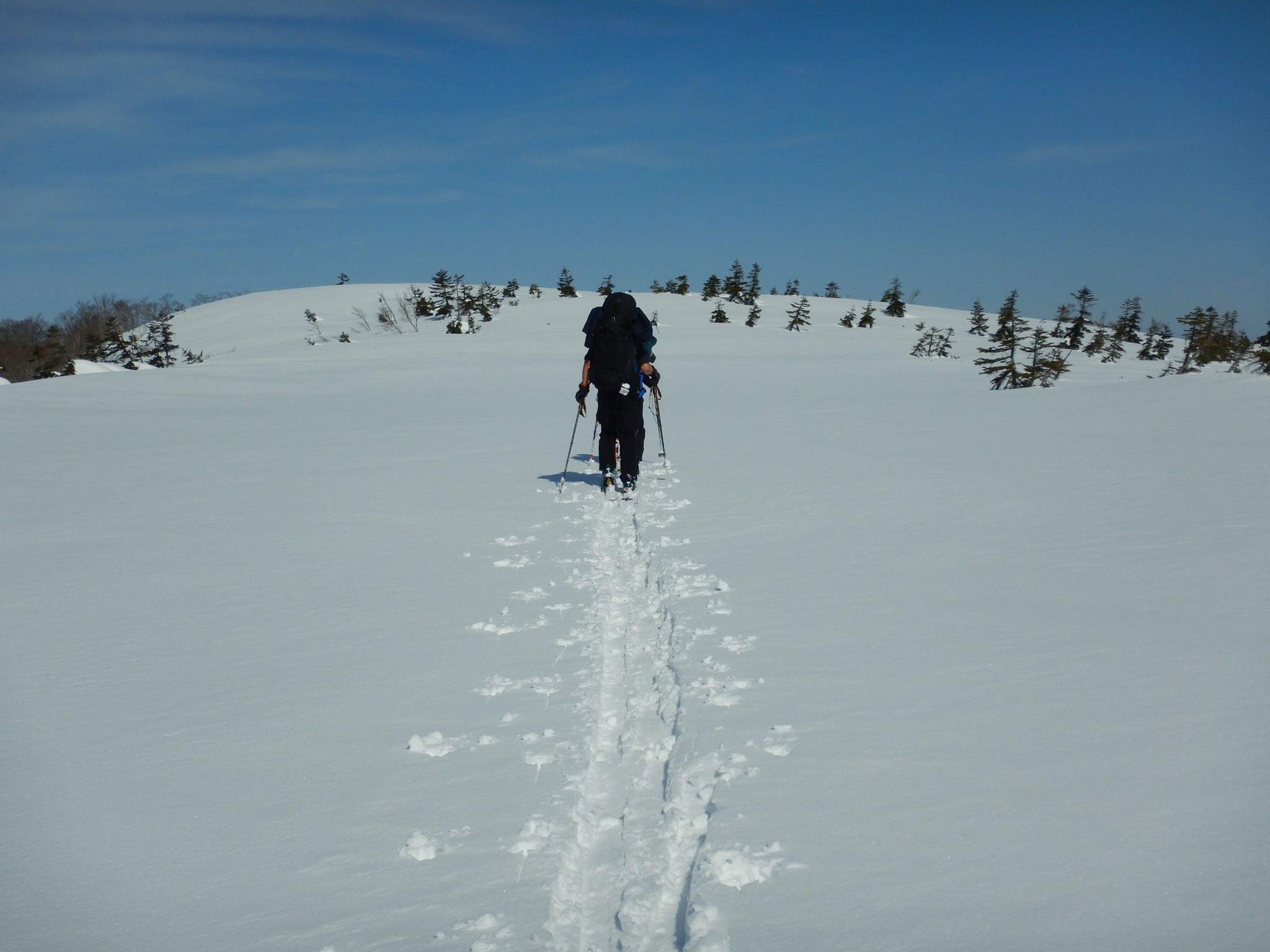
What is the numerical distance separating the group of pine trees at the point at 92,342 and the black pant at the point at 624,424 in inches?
763

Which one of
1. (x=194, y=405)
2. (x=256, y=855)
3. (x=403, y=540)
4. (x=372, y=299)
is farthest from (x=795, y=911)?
(x=372, y=299)

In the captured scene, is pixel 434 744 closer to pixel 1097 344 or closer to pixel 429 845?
pixel 429 845

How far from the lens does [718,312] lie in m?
47.7

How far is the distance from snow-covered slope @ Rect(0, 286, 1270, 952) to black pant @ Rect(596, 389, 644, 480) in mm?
596

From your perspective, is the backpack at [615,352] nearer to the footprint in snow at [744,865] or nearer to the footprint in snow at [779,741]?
the footprint in snow at [779,741]

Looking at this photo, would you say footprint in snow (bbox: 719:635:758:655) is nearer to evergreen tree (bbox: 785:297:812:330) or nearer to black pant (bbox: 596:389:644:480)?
black pant (bbox: 596:389:644:480)

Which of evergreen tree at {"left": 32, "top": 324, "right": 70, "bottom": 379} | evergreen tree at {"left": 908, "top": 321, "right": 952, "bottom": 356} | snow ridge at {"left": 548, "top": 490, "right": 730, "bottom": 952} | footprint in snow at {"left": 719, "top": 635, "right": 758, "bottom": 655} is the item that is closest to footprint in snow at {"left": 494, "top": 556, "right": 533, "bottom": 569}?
snow ridge at {"left": 548, "top": 490, "right": 730, "bottom": 952}

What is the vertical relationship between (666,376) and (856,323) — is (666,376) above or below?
below

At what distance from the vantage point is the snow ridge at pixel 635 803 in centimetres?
219

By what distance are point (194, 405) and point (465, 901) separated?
17.4m

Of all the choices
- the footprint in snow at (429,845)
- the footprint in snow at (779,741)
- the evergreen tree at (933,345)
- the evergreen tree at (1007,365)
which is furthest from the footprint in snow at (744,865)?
the evergreen tree at (933,345)

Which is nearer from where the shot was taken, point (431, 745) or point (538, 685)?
point (431, 745)

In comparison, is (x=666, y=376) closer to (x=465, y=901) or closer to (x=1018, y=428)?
(x=1018, y=428)

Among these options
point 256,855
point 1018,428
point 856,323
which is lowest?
point 256,855
